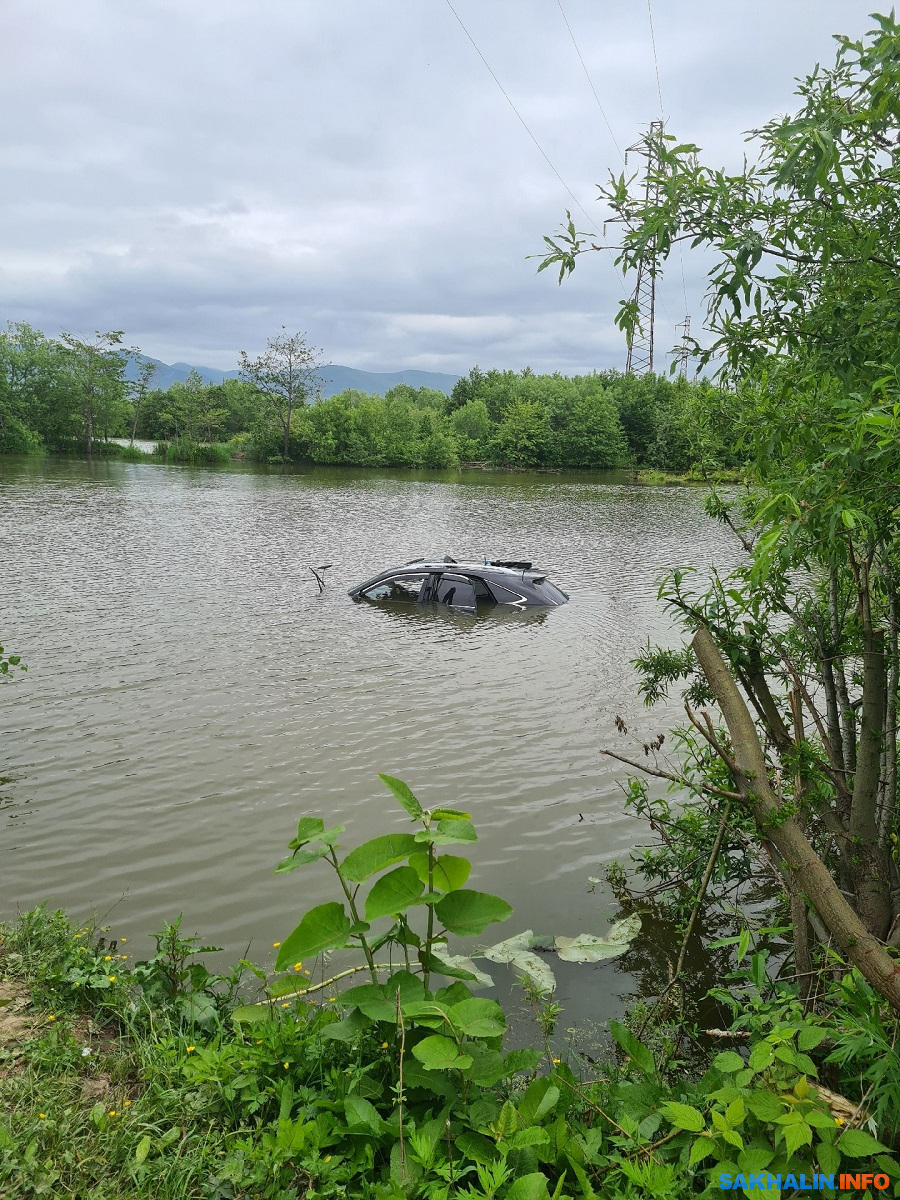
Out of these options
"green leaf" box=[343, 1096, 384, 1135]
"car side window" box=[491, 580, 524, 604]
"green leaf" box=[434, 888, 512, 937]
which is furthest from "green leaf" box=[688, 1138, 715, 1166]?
"car side window" box=[491, 580, 524, 604]

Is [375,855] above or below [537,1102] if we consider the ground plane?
above

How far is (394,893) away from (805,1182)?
5.07ft

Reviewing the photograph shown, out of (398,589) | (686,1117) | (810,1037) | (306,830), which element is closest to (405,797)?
(306,830)

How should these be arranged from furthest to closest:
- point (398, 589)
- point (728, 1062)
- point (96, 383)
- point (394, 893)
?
point (96, 383), point (398, 589), point (394, 893), point (728, 1062)

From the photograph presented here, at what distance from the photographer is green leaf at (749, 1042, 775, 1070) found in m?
2.49

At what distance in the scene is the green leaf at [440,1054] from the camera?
8.04 feet

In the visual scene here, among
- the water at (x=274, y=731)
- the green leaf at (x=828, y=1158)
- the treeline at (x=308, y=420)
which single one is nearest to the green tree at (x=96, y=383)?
the treeline at (x=308, y=420)

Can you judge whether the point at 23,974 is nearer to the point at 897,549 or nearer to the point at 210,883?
the point at 210,883

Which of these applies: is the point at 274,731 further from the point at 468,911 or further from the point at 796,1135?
the point at 796,1135

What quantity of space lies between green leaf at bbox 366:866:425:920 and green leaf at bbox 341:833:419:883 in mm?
54

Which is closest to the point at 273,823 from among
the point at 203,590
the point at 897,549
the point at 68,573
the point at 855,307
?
the point at 897,549

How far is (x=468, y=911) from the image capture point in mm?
2869

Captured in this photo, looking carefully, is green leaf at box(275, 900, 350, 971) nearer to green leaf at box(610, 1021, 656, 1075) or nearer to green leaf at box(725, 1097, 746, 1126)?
green leaf at box(610, 1021, 656, 1075)

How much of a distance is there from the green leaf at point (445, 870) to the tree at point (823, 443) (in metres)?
1.33
